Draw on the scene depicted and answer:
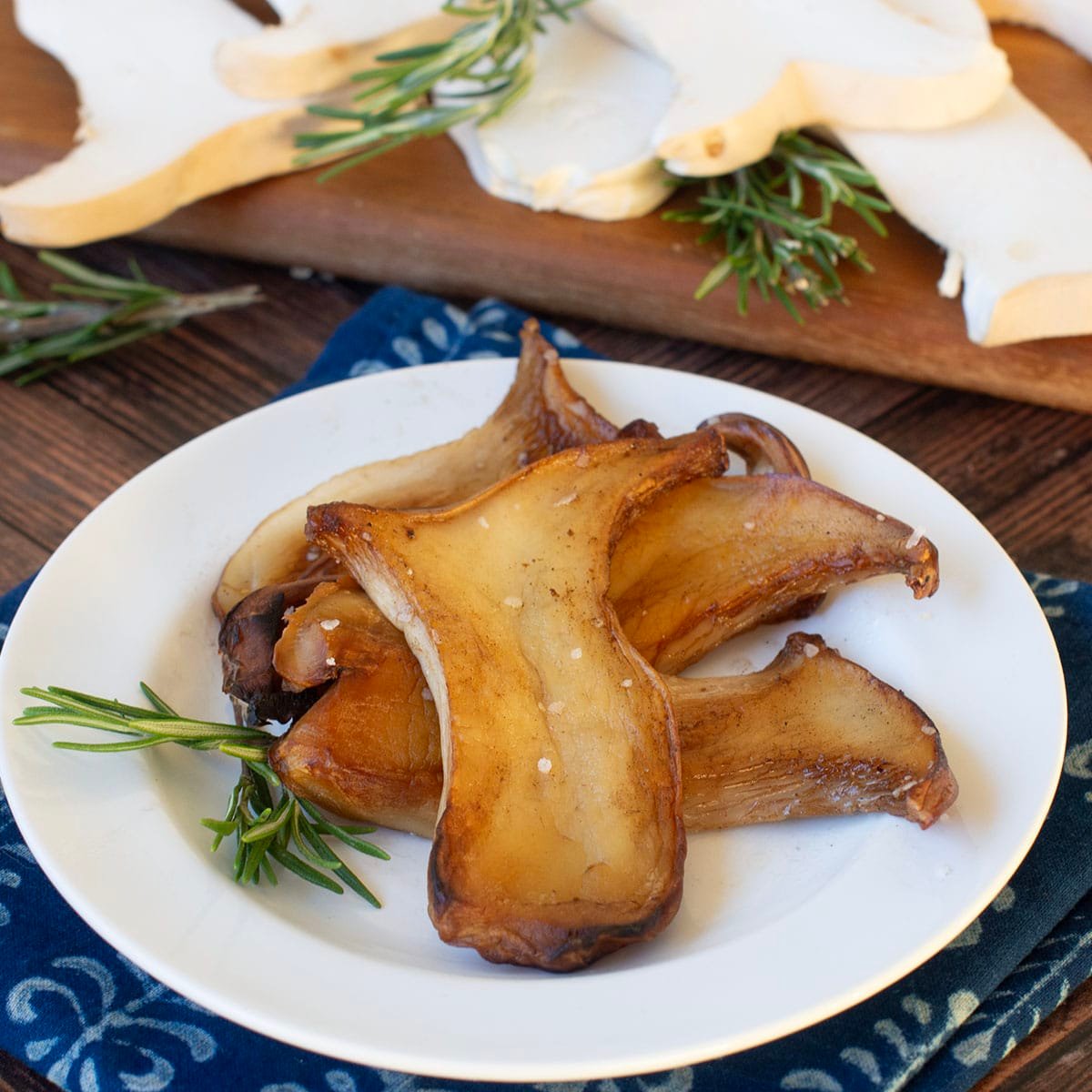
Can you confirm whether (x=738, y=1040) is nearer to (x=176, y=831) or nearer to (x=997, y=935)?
(x=997, y=935)

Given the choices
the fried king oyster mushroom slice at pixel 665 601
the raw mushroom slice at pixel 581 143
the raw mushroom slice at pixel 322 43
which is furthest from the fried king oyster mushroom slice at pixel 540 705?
the raw mushroom slice at pixel 322 43

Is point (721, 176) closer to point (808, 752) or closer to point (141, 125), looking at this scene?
point (141, 125)

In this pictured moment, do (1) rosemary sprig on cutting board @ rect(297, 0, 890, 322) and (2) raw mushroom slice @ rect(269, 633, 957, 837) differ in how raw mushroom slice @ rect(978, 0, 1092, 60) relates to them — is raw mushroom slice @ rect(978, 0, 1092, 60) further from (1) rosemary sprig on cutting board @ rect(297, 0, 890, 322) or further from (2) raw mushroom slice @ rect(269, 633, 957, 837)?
(2) raw mushroom slice @ rect(269, 633, 957, 837)

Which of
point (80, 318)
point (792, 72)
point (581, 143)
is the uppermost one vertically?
point (792, 72)

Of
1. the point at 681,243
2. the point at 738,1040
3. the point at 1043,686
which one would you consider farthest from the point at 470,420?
the point at 738,1040

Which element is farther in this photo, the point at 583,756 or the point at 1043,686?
the point at 1043,686

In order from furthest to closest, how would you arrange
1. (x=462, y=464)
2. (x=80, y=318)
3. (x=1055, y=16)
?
(x=1055, y=16) → (x=80, y=318) → (x=462, y=464)

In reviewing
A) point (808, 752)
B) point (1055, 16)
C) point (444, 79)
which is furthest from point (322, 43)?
point (808, 752)
